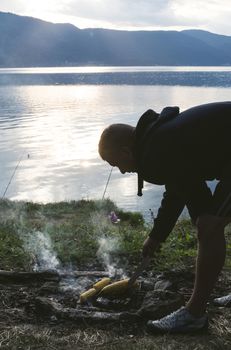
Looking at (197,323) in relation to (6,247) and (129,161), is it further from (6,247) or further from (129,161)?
(6,247)

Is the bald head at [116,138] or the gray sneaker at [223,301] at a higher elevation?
the bald head at [116,138]

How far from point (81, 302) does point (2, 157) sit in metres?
23.1

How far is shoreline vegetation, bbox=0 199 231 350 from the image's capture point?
13.7 ft

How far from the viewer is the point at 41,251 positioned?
6871 mm

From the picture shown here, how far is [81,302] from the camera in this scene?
16.4 feet

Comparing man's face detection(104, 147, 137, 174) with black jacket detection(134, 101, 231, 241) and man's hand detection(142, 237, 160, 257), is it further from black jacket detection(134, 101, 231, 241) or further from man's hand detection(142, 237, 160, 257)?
man's hand detection(142, 237, 160, 257)

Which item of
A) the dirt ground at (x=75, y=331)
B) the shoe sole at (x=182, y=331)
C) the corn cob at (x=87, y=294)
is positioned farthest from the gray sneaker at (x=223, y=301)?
the corn cob at (x=87, y=294)

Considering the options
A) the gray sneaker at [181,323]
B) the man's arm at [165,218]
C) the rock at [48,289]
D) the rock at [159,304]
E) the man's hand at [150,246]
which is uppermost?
the man's arm at [165,218]

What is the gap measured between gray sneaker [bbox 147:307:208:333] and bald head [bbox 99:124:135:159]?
5.40 ft

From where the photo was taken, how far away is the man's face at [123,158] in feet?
13.1

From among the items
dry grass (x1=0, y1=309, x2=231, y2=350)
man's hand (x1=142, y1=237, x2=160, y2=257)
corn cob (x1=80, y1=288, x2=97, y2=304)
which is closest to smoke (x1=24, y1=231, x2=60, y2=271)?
corn cob (x1=80, y1=288, x2=97, y2=304)

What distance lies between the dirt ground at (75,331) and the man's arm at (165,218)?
0.79 m

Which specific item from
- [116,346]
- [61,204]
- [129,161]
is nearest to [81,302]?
[116,346]

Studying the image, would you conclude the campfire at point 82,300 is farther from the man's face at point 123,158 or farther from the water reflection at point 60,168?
the water reflection at point 60,168
